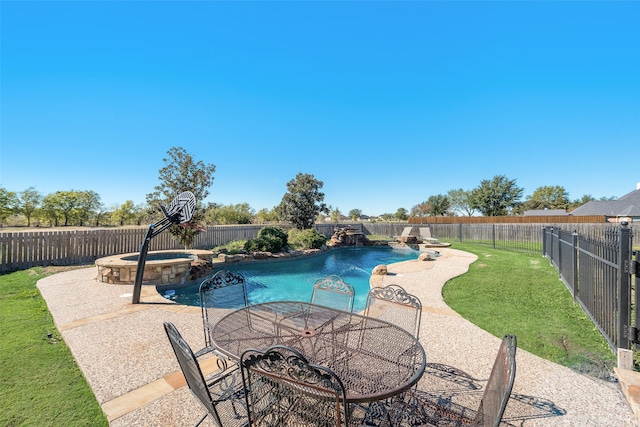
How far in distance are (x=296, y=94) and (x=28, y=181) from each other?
32792 mm

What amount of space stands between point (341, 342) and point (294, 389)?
1101 mm

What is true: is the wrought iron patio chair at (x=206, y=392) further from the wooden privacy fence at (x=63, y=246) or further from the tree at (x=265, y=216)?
the tree at (x=265, y=216)

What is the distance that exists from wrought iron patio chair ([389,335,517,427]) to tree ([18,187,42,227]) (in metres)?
39.6

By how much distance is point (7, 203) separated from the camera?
24.5 m

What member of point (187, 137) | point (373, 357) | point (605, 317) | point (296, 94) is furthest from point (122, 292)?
point (296, 94)

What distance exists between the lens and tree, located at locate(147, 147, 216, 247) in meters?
10.0

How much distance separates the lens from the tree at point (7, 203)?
78.1 ft

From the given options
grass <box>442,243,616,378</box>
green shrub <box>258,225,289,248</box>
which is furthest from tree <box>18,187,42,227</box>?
grass <box>442,243,616,378</box>

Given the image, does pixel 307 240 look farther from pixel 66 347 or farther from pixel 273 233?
pixel 66 347

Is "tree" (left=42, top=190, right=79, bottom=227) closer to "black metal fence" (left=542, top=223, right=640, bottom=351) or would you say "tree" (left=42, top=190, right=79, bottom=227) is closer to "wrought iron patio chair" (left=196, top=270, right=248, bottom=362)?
"wrought iron patio chair" (left=196, top=270, right=248, bottom=362)

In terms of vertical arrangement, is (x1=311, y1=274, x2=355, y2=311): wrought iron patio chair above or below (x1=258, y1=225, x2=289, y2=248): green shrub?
below

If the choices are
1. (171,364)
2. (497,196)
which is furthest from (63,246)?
(497,196)

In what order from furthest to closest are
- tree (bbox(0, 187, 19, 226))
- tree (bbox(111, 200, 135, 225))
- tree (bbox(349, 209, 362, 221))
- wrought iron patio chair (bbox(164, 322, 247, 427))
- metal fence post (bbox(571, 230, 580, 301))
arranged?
1. tree (bbox(349, 209, 362, 221))
2. tree (bbox(111, 200, 135, 225))
3. tree (bbox(0, 187, 19, 226))
4. metal fence post (bbox(571, 230, 580, 301))
5. wrought iron patio chair (bbox(164, 322, 247, 427))

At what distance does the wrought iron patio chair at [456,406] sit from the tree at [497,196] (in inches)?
1677
